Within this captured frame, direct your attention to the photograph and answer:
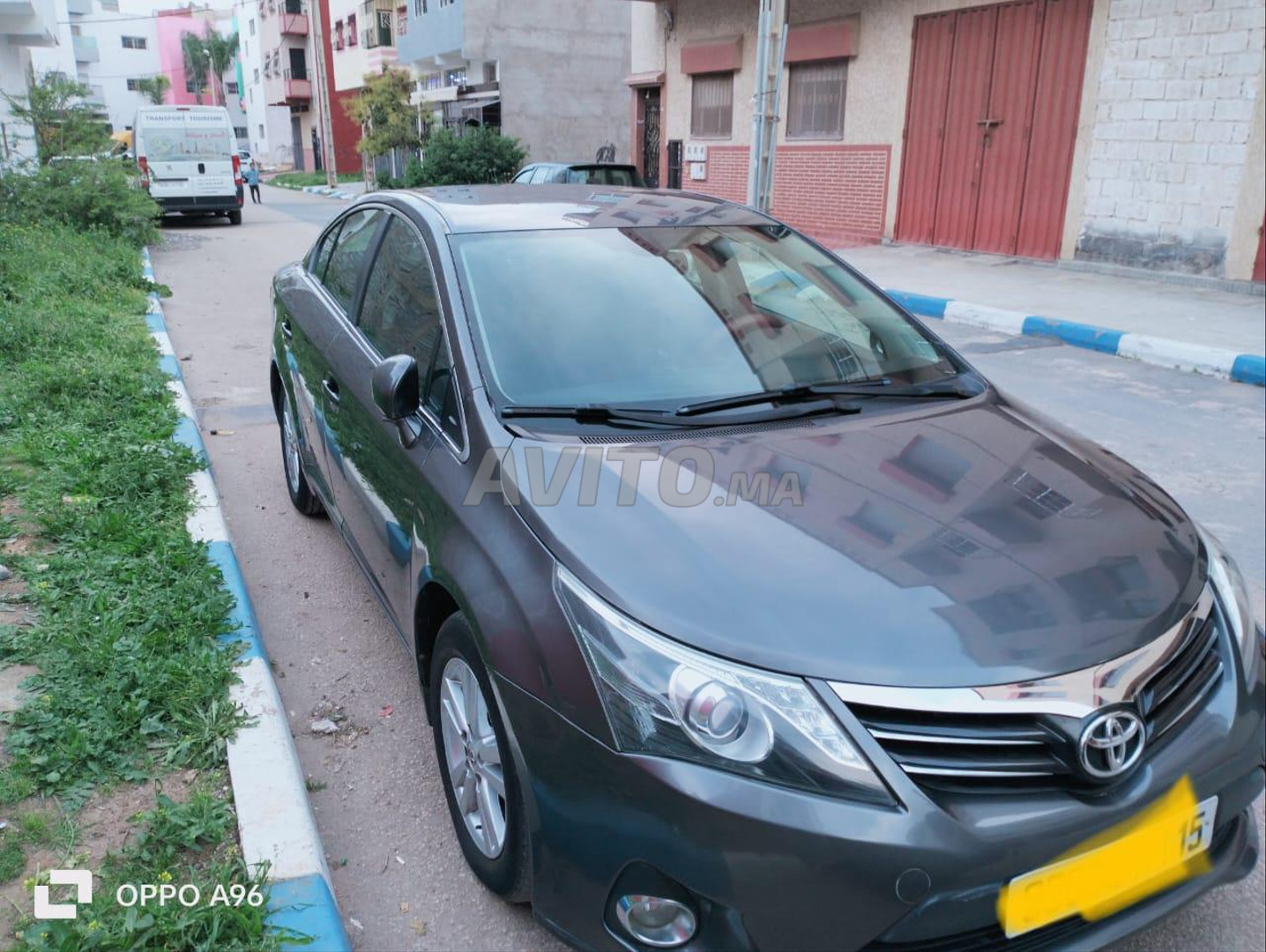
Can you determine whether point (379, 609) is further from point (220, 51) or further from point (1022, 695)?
point (220, 51)

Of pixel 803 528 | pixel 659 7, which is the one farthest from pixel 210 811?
pixel 659 7

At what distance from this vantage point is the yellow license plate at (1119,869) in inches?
67.7

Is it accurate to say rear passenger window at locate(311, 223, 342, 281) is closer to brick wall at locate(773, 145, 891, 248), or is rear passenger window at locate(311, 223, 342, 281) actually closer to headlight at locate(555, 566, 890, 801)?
headlight at locate(555, 566, 890, 801)

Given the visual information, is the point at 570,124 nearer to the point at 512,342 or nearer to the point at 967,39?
the point at 967,39

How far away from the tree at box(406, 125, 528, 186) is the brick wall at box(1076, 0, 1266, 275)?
13617 millimetres

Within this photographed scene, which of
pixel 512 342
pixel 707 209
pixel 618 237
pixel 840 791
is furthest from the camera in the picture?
pixel 707 209

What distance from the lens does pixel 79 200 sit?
13.6m

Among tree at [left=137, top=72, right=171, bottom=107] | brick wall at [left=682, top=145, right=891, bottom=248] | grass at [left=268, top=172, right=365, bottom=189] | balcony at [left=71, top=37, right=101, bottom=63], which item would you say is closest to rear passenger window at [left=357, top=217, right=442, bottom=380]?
brick wall at [left=682, top=145, right=891, bottom=248]

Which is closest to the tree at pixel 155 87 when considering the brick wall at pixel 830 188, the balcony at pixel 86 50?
the balcony at pixel 86 50

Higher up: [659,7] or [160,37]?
[160,37]

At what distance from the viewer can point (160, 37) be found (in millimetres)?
82438

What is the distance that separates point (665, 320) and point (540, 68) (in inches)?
1047

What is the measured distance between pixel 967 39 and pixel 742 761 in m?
13.8

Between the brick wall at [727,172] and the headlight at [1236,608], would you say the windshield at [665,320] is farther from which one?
the brick wall at [727,172]
